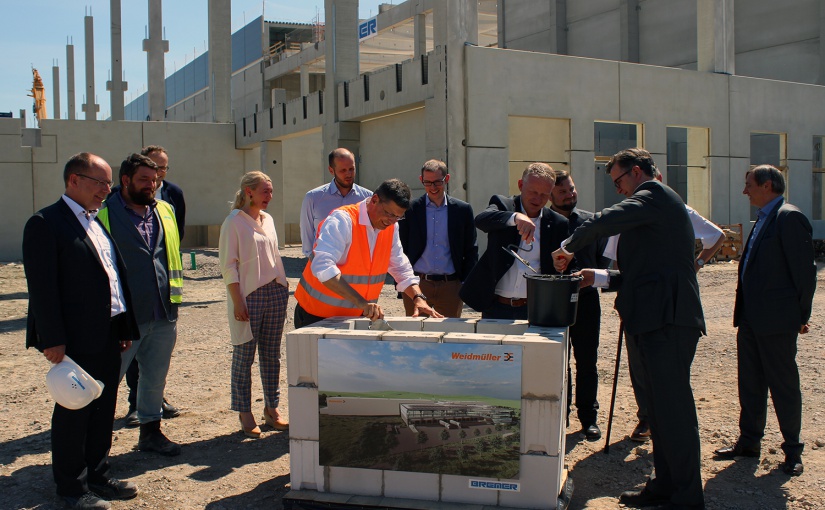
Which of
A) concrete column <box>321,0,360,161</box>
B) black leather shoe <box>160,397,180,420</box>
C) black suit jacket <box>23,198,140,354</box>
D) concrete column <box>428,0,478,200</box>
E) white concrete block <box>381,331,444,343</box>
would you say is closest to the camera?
white concrete block <box>381,331,444,343</box>

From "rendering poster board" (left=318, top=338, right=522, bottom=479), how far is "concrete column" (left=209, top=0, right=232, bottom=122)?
2678 centimetres

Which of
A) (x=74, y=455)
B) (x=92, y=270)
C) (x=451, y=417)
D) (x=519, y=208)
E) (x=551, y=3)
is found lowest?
(x=74, y=455)

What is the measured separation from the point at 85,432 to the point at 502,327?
240cm

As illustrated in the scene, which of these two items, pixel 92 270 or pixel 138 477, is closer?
pixel 92 270

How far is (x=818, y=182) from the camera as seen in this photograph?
22.4 m

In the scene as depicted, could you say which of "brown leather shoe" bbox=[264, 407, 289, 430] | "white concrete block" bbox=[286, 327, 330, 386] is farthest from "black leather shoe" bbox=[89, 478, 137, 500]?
"brown leather shoe" bbox=[264, 407, 289, 430]

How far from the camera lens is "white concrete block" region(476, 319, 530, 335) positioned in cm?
434

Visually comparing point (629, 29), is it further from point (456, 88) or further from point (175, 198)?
point (175, 198)

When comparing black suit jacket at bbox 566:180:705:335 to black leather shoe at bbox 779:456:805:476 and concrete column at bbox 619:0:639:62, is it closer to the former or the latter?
black leather shoe at bbox 779:456:805:476

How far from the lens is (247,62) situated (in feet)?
149

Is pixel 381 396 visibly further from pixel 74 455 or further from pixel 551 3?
pixel 551 3

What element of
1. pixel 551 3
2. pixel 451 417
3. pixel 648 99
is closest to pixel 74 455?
pixel 451 417

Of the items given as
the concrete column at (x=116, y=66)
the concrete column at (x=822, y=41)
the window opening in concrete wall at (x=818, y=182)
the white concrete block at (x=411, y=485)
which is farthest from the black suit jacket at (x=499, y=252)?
the concrete column at (x=116, y=66)

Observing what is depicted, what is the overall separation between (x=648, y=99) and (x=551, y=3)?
14352 mm
